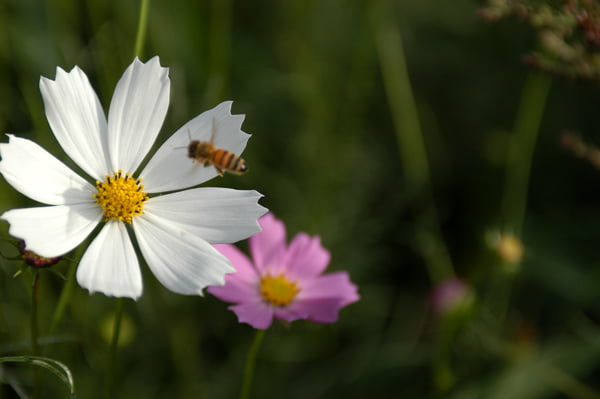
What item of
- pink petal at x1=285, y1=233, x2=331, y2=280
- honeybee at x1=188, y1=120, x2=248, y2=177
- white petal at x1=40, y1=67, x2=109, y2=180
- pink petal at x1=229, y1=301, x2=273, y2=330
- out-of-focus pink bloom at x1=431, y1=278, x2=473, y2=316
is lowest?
out-of-focus pink bloom at x1=431, y1=278, x2=473, y2=316

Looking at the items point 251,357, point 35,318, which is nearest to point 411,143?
point 251,357

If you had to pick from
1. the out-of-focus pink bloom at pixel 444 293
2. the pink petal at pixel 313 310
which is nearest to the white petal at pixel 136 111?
the pink petal at pixel 313 310

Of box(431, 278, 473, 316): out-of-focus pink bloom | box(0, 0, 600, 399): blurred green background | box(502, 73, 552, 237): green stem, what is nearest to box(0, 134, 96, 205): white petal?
box(0, 0, 600, 399): blurred green background

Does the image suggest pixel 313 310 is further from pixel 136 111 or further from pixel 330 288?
pixel 136 111

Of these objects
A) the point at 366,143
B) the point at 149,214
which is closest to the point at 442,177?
the point at 366,143

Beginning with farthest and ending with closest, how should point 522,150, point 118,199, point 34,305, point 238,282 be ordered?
point 522,150, point 238,282, point 118,199, point 34,305

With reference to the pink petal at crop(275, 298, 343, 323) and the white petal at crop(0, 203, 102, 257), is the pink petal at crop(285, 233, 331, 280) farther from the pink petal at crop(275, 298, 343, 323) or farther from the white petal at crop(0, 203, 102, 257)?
the white petal at crop(0, 203, 102, 257)
